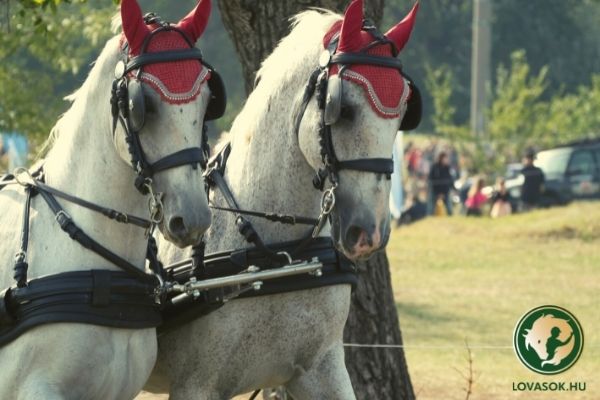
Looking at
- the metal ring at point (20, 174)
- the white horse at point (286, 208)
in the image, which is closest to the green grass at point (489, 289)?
the white horse at point (286, 208)

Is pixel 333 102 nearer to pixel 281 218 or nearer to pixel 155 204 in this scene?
pixel 281 218

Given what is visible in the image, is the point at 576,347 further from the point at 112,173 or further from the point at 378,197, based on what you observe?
the point at 112,173

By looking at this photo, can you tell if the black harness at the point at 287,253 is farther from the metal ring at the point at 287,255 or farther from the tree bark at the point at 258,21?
the tree bark at the point at 258,21

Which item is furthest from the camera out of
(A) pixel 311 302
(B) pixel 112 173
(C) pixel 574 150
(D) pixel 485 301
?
(C) pixel 574 150

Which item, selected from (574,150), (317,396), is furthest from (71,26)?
(574,150)

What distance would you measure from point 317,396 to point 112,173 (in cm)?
140

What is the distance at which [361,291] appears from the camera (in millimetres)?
7652

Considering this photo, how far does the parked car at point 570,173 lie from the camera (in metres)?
27.0

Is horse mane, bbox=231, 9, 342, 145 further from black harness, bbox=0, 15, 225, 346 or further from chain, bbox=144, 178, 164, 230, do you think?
chain, bbox=144, 178, 164, 230

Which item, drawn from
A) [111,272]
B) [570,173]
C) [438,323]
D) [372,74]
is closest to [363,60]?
[372,74]

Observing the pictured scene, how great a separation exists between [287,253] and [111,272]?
0.94 m

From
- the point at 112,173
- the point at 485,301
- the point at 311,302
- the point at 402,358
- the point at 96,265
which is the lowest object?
the point at 485,301

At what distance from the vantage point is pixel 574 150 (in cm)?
2780

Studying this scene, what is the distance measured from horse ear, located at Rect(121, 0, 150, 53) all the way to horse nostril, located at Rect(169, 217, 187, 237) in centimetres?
67
